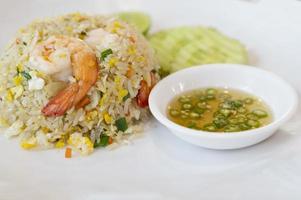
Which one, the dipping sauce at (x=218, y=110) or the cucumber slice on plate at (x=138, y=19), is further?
the cucumber slice on plate at (x=138, y=19)

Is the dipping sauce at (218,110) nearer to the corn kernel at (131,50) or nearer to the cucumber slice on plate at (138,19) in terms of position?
the corn kernel at (131,50)

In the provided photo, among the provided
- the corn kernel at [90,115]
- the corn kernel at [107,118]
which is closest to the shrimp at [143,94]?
the corn kernel at [107,118]

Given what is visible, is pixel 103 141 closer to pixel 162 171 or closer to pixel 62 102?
pixel 62 102

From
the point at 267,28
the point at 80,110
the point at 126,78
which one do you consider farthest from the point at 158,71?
the point at 267,28

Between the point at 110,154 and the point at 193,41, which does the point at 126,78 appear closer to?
the point at 110,154

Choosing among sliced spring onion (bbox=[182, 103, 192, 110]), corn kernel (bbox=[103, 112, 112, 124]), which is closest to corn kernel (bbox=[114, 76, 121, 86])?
corn kernel (bbox=[103, 112, 112, 124])

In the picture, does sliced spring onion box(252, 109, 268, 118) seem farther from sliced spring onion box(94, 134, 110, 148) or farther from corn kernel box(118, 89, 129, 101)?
sliced spring onion box(94, 134, 110, 148)

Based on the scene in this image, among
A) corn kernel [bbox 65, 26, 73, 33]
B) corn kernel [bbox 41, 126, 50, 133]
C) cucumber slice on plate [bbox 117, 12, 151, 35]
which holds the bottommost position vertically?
corn kernel [bbox 41, 126, 50, 133]
